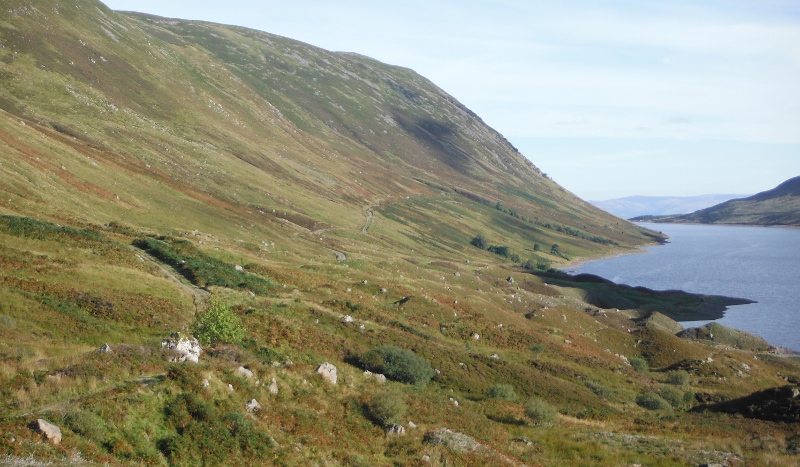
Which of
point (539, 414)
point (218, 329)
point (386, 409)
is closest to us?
point (386, 409)

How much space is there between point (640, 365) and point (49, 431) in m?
62.3

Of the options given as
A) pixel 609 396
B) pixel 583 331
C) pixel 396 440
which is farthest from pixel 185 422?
pixel 583 331

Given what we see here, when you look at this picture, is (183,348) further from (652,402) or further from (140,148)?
(140,148)

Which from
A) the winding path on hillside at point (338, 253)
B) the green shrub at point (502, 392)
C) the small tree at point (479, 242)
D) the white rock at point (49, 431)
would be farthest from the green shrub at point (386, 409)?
the small tree at point (479, 242)

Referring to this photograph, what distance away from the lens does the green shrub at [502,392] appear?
140 ft

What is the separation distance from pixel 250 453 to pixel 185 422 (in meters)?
2.45

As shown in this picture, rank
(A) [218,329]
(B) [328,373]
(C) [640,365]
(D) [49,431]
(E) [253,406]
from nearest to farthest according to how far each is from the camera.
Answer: (D) [49,431] < (E) [253,406] < (B) [328,373] < (A) [218,329] < (C) [640,365]

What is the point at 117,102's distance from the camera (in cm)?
13388

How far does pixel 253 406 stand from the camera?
74.0 feet

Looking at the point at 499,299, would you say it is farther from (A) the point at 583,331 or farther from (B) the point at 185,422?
(B) the point at 185,422

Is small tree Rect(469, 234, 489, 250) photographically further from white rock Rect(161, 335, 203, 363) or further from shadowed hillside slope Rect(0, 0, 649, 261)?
white rock Rect(161, 335, 203, 363)

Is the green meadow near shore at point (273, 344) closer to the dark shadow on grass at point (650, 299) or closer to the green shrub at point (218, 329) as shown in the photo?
the green shrub at point (218, 329)

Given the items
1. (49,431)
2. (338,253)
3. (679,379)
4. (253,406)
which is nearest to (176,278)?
(253,406)

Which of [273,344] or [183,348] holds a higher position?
[183,348]
